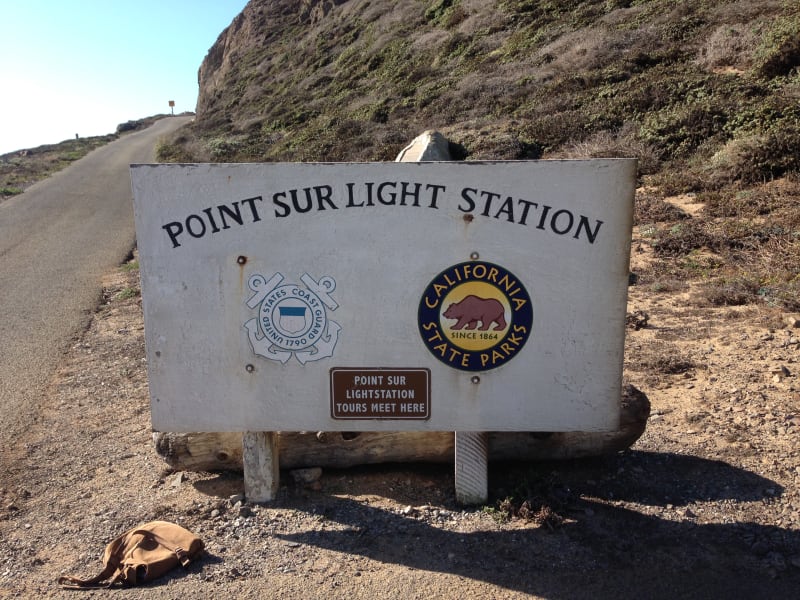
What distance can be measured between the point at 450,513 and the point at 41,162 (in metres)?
34.1

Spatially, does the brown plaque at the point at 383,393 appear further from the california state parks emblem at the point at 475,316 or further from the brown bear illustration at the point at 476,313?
the brown bear illustration at the point at 476,313

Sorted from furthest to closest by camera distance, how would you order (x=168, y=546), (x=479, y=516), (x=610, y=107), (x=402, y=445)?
(x=610, y=107), (x=402, y=445), (x=479, y=516), (x=168, y=546)

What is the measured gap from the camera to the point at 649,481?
12.0ft

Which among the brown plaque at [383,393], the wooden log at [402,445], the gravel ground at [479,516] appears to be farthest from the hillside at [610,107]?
the brown plaque at [383,393]

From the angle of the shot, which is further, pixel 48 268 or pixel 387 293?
pixel 48 268

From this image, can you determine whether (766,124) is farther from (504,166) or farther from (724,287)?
(504,166)

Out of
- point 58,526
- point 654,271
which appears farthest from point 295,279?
point 654,271

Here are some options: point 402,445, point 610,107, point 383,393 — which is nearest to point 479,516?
point 402,445

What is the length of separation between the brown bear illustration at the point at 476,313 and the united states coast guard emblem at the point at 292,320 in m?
0.59

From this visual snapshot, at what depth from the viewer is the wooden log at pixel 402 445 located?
3781mm

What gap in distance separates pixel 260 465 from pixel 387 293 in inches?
46.6

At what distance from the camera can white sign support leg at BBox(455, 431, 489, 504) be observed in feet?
11.2

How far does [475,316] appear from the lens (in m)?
3.20

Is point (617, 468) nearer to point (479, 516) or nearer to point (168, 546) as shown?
point (479, 516)
